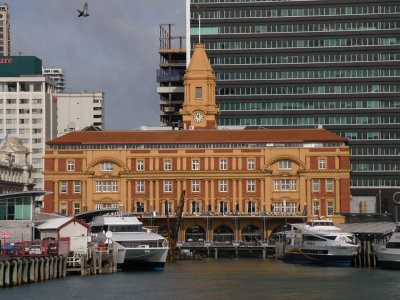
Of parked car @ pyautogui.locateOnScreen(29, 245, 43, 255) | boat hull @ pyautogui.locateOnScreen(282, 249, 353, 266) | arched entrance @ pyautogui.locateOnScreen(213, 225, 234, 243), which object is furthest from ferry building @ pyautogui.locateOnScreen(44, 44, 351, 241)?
parked car @ pyautogui.locateOnScreen(29, 245, 43, 255)

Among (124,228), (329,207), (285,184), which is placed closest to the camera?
(124,228)

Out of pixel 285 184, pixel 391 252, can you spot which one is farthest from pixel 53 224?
pixel 285 184

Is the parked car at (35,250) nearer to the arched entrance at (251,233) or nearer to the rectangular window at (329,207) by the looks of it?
the arched entrance at (251,233)

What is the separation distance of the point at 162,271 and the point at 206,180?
75.6 m

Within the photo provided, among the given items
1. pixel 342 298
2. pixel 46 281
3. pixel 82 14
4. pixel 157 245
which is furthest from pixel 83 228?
pixel 342 298

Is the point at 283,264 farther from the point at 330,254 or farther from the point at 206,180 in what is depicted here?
the point at 206,180

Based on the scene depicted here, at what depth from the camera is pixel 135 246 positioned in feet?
394

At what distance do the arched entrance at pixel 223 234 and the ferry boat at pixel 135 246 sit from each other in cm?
7203

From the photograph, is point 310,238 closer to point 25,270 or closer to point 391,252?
point 391,252

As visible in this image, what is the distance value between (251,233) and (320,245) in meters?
52.6

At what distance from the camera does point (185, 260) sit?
164500mm

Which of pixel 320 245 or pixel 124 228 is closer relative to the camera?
pixel 124 228

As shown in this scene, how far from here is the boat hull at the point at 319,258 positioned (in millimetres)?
140625

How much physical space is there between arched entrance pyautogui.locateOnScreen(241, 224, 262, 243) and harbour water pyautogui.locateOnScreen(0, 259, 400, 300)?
63.7 metres
